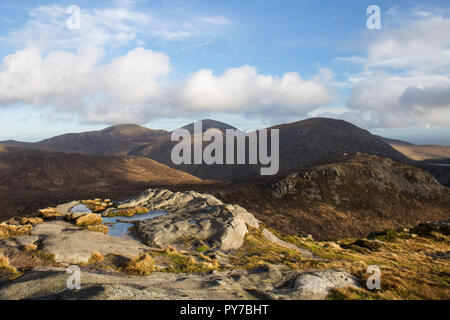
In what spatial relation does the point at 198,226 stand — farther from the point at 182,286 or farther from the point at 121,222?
the point at 182,286

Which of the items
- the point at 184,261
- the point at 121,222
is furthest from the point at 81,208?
the point at 184,261

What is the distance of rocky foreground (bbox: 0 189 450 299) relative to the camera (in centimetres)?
1092

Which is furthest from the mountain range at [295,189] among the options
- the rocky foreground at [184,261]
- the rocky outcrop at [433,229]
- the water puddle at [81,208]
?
the water puddle at [81,208]

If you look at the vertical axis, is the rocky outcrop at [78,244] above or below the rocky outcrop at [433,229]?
above

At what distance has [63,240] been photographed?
1748 centimetres

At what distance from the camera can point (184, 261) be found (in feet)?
57.2

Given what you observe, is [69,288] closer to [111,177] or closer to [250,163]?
[111,177]

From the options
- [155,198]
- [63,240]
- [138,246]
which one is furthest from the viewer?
[155,198]

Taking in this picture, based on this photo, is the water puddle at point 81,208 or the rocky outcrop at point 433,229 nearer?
the water puddle at point 81,208

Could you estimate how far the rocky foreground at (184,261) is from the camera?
10.9m

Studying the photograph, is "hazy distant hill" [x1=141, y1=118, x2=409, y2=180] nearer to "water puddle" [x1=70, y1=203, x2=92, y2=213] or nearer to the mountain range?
the mountain range

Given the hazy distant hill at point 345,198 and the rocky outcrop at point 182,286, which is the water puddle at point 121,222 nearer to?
the rocky outcrop at point 182,286
